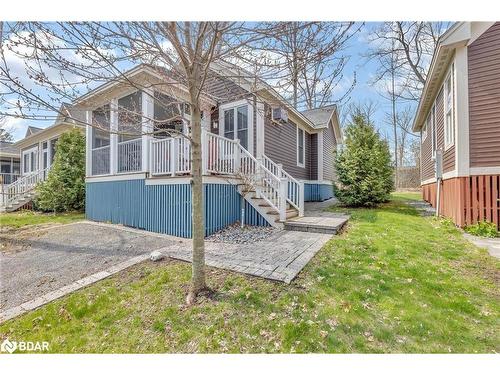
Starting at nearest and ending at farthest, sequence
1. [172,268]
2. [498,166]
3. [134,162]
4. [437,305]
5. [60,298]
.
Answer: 1. [437,305]
2. [60,298]
3. [172,268]
4. [498,166]
5. [134,162]

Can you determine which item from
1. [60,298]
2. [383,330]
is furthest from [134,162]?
[383,330]

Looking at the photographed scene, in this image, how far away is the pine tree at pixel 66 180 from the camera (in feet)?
34.7

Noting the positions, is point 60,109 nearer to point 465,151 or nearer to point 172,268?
point 172,268

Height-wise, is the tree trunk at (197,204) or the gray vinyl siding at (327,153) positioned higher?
the gray vinyl siding at (327,153)

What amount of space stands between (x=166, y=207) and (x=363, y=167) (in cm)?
713

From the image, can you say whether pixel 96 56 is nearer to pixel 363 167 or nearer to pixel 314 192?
pixel 363 167

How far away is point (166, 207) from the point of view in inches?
254

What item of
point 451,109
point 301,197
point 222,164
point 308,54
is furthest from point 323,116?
point 308,54

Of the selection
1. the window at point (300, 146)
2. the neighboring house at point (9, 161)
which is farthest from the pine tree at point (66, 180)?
the neighboring house at point (9, 161)

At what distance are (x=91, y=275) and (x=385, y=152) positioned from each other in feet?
33.0

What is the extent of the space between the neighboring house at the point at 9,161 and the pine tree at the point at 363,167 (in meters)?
24.3

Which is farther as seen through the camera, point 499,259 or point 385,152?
point 385,152

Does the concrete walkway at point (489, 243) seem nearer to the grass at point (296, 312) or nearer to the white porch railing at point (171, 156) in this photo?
the grass at point (296, 312)

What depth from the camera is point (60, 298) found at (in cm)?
329
